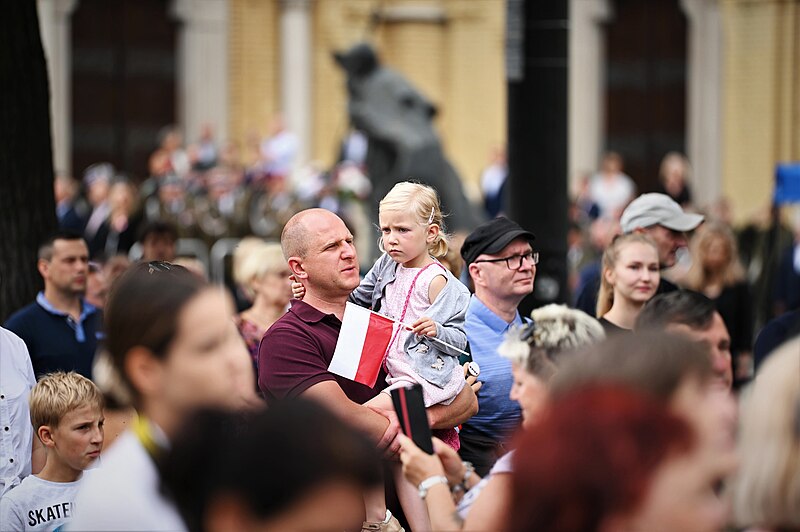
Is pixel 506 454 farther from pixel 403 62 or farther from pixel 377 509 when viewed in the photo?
pixel 403 62

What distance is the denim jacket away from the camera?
17.3 ft

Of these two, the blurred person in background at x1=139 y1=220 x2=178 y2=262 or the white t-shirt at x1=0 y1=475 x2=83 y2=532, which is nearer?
the white t-shirt at x1=0 y1=475 x2=83 y2=532

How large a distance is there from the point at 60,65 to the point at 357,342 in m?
21.1

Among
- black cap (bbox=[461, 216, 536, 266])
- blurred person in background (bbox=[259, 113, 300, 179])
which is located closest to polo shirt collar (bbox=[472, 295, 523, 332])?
black cap (bbox=[461, 216, 536, 266])

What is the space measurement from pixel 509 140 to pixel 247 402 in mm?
4643

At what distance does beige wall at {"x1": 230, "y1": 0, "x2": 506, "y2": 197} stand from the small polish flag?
69.2 ft

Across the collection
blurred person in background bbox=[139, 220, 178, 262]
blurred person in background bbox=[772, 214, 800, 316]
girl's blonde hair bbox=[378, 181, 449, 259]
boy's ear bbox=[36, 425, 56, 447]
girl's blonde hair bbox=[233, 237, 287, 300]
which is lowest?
blurred person in background bbox=[772, 214, 800, 316]

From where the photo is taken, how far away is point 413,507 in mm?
4953

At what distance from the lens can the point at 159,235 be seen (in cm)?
1022

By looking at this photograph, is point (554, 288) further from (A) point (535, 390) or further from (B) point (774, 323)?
(A) point (535, 390)

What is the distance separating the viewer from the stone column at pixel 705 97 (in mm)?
25922

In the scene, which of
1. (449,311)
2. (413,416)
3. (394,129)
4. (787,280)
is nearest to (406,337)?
(449,311)

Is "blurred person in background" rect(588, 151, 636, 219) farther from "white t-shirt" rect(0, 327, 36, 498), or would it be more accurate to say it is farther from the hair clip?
the hair clip

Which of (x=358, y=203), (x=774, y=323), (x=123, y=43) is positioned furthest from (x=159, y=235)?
(x=123, y=43)
